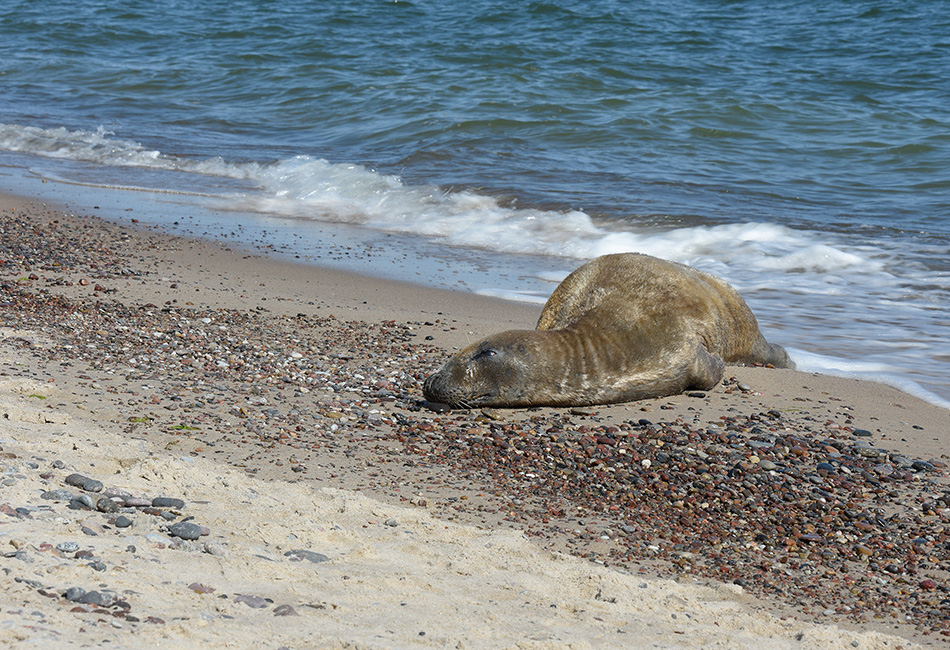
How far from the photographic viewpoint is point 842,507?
4.72m

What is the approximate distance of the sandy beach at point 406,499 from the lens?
125 inches

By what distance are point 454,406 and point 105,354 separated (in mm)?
2074

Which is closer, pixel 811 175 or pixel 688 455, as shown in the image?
pixel 688 455

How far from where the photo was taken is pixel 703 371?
20.9 feet

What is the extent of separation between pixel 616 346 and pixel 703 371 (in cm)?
54

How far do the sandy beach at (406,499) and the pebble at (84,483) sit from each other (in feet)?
0.04

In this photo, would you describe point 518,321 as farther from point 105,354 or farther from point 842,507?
point 842,507

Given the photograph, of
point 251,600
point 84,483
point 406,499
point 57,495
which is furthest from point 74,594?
point 406,499

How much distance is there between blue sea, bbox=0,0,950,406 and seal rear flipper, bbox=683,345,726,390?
1.17m

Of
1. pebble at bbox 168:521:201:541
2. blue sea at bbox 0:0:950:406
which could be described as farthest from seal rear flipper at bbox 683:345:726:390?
pebble at bbox 168:521:201:541

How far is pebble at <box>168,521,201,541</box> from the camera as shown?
11.8 feet

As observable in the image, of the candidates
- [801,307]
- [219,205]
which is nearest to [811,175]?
[801,307]

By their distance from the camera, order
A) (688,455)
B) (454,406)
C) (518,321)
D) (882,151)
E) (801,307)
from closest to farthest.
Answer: (688,455), (454,406), (518,321), (801,307), (882,151)

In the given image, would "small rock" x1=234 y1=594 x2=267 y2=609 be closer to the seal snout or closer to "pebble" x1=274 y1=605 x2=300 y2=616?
"pebble" x1=274 y1=605 x2=300 y2=616
